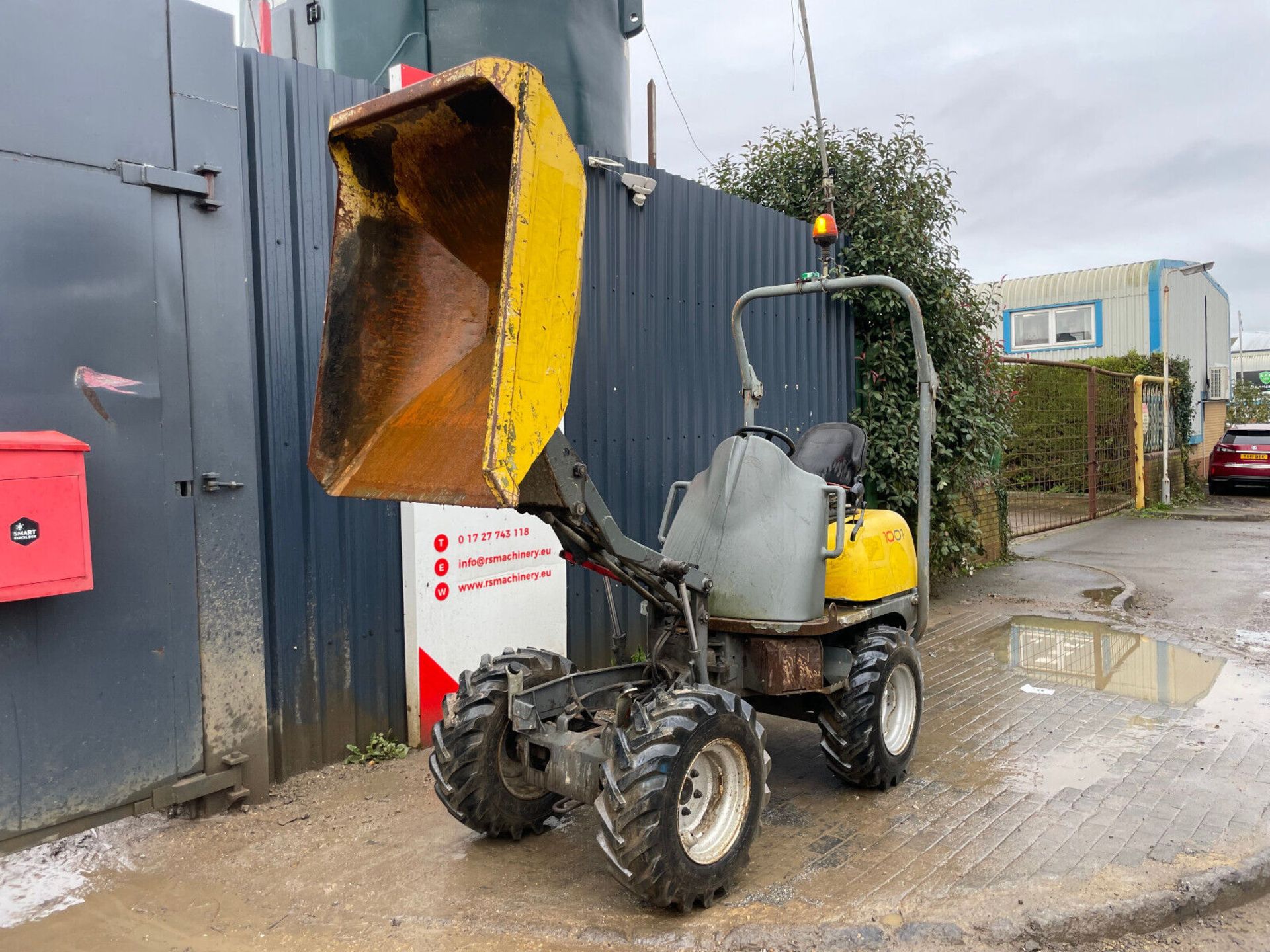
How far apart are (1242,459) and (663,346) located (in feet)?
58.4

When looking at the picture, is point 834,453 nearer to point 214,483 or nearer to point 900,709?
point 900,709

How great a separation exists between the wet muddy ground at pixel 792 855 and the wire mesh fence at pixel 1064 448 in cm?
816

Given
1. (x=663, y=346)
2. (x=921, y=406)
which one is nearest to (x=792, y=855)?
(x=921, y=406)

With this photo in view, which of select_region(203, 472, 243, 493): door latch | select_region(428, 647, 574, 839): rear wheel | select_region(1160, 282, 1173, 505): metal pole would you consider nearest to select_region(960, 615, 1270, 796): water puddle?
select_region(428, 647, 574, 839): rear wheel

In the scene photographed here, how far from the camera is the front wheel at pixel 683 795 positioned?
3146 millimetres

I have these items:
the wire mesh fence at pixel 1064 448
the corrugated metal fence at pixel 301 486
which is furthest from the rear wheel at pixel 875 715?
the wire mesh fence at pixel 1064 448

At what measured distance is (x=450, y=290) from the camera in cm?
365

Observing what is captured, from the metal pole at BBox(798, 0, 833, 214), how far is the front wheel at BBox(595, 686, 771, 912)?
6035mm

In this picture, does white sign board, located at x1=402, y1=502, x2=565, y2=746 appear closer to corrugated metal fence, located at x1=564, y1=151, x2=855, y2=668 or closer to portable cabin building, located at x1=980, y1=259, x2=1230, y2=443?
corrugated metal fence, located at x1=564, y1=151, x2=855, y2=668

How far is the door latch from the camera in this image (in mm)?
4164

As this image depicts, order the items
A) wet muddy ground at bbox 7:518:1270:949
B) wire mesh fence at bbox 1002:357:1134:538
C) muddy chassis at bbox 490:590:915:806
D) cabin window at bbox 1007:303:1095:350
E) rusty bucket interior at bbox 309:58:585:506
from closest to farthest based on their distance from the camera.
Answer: rusty bucket interior at bbox 309:58:585:506 → wet muddy ground at bbox 7:518:1270:949 → muddy chassis at bbox 490:590:915:806 → wire mesh fence at bbox 1002:357:1134:538 → cabin window at bbox 1007:303:1095:350

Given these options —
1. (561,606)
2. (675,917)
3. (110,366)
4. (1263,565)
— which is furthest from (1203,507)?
(110,366)

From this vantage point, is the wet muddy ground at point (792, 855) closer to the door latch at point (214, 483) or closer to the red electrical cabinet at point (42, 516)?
the red electrical cabinet at point (42, 516)

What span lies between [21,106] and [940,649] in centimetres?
677
